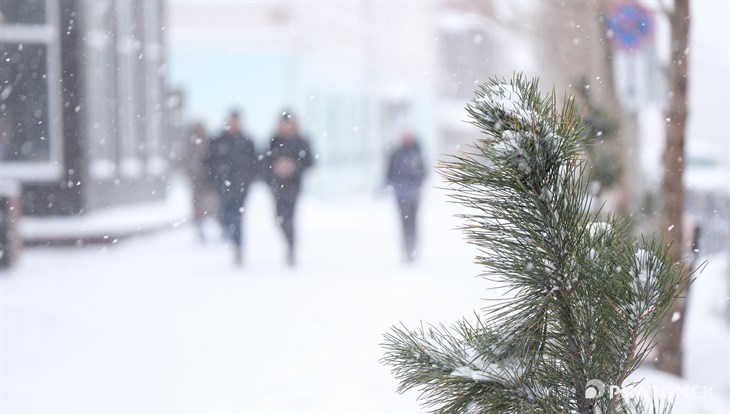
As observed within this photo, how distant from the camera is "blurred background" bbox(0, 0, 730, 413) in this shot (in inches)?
184

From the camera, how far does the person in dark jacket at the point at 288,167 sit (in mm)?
10273

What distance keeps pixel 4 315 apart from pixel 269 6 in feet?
51.9

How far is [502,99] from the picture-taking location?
1.70 metres

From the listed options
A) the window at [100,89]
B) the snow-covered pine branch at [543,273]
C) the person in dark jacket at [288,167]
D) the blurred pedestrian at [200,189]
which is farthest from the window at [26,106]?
the snow-covered pine branch at [543,273]

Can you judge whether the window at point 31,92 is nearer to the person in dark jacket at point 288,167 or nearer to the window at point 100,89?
the window at point 100,89

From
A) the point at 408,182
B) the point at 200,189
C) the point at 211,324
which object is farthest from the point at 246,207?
the point at 211,324

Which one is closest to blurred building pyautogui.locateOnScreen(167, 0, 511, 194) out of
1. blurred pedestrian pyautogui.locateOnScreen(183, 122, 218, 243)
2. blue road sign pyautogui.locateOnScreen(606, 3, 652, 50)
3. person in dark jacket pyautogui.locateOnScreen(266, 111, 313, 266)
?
blurred pedestrian pyautogui.locateOnScreen(183, 122, 218, 243)

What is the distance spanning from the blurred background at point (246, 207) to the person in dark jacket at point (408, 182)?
12.9 inches

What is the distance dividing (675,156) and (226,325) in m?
3.68

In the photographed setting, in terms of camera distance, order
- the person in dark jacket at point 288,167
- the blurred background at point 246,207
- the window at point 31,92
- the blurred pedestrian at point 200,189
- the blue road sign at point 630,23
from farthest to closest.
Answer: the blurred pedestrian at point 200,189 < the window at point 31,92 < the person in dark jacket at point 288,167 < the blue road sign at point 630,23 < the blurred background at point 246,207

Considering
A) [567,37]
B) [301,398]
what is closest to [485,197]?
[301,398]

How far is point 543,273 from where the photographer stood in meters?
1.74

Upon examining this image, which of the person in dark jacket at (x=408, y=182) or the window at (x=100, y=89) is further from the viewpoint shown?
the window at (x=100, y=89)

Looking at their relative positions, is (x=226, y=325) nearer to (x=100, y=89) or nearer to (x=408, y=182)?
(x=408, y=182)
